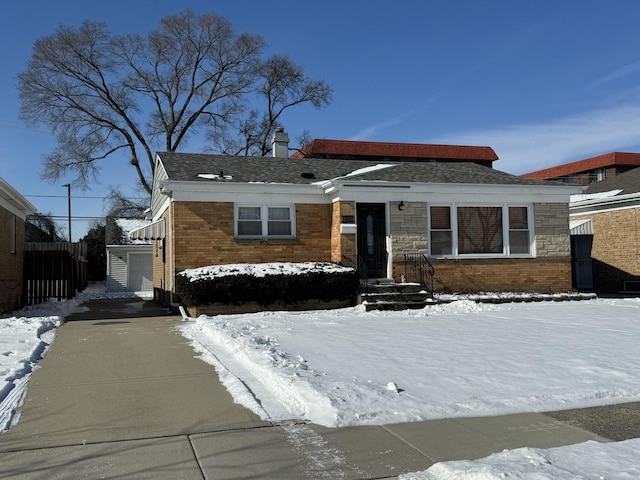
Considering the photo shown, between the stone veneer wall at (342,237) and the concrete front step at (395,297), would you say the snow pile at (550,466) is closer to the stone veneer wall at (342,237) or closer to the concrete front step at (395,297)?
the concrete front step at (395,297)

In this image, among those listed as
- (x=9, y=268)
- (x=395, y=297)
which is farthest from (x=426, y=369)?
(x=9, y=268)

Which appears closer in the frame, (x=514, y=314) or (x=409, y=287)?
(x=514, y=314)

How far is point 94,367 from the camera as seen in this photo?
26.9 ft

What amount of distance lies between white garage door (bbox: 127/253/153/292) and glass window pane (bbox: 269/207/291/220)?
1676cm

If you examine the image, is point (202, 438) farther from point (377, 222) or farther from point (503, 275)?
point (503, 275)

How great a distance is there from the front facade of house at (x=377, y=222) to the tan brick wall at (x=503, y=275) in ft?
0.10

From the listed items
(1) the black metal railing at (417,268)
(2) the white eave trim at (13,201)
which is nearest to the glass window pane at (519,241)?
(1) the black metal railing at (417,268)

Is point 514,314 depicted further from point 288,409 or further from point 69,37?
point 69,37

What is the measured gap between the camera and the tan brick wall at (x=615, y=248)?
21.2 meters

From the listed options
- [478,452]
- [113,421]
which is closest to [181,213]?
[113,421]

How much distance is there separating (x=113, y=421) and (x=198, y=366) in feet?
8.56

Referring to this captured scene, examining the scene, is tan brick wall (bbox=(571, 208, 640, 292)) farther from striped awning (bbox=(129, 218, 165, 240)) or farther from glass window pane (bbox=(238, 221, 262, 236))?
striped awning (bbox=(129, 218, 165, 240))

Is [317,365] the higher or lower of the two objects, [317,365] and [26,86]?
the lower

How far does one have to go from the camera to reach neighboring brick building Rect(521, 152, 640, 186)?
2004 inches
